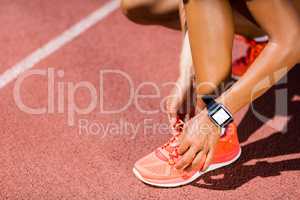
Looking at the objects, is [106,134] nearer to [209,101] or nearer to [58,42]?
[209,101]

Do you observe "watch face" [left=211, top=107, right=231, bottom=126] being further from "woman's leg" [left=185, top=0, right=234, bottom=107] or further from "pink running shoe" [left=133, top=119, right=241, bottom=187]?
"pink running shoe" [left=133, top=119, right=241, bottom=187]

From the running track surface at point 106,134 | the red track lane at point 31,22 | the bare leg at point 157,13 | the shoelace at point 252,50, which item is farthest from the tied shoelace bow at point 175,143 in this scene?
the red track lane at point 31,22

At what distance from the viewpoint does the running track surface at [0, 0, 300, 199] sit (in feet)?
7.06

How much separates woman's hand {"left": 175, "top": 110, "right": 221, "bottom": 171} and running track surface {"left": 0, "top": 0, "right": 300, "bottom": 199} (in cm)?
31

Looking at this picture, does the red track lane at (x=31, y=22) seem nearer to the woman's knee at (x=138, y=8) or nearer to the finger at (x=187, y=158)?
the woman's knee at (x=138, y=8)

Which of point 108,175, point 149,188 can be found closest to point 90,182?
point 108,175

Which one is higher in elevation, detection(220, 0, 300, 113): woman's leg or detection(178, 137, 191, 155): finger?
detection(220, 0, 300, 113): woman's leg

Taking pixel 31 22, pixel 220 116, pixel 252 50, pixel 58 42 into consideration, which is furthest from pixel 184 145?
pixel 31 22

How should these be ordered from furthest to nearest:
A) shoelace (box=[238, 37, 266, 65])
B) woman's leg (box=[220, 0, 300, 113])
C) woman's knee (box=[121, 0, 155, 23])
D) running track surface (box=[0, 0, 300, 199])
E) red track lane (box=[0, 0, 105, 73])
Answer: red track lane (box=[0, 0, 105, 73]) → shoelace (box=[238, 37, 266, 65]) → woman's knee (box=[121, 0, 155, 23]) → running track surface (box=[0, 0, 300, 199]) → woman's leg (box=[220, 0, 300, 113])

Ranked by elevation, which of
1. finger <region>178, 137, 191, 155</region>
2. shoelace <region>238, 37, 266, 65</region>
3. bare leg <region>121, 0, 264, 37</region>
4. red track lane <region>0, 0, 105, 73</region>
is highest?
red track lane <region>0, 0, 105, 73</region>

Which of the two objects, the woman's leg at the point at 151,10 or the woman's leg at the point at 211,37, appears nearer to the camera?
the woman's leg at the point at 211,37

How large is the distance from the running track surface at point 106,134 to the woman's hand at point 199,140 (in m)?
0.31

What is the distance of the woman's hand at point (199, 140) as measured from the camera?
1828 millimetres

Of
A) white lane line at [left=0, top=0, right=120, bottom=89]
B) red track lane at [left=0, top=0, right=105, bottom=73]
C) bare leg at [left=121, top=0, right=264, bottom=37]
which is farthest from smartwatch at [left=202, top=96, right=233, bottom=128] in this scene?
red track lane at [left=0, top=0, right=105, bottom=73]
